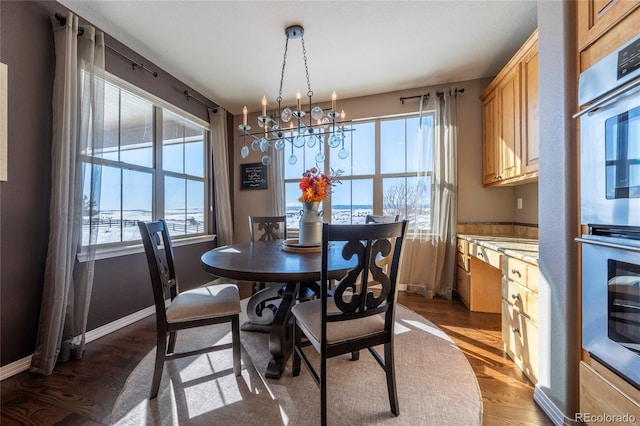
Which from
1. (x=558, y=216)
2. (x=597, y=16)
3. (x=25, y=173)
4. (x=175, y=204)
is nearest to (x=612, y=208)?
(x=558, y=216)

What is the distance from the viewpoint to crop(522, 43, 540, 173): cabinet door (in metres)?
1.99

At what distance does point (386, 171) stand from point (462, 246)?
4.49 ft

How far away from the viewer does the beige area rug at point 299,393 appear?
50.2 inches

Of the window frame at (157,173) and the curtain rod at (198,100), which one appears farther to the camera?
the curtain rod at (198,100)

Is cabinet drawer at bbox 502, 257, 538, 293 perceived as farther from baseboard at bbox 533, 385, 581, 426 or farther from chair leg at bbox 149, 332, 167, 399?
chair leg at bbox 149, 332, 167, 399

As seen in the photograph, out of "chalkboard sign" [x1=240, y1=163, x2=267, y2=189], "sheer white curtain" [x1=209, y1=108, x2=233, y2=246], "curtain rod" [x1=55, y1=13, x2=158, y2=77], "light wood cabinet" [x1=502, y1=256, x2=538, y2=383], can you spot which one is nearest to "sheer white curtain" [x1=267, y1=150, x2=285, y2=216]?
"chalkboard sign" [x1=240, y1=163, x2=267, y2=189]

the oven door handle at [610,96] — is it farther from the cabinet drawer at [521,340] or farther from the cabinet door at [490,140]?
the cabinet door at [490,140]

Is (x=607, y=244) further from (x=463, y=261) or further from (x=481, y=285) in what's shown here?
(x=463, y=261)

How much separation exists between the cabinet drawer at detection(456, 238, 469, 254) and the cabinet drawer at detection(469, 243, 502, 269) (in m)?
0.14

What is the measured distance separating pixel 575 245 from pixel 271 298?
2100 mm

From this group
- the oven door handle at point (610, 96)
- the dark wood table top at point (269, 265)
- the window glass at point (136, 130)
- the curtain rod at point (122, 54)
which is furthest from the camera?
the window glass at point (136, 130)

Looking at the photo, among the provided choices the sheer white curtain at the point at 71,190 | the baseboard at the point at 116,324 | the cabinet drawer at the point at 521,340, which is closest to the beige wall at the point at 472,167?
the cabinet drawer at the point at 521,340

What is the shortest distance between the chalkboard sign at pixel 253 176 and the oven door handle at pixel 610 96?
350 cm

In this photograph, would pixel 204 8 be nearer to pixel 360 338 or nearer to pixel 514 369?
pixel 360 338
